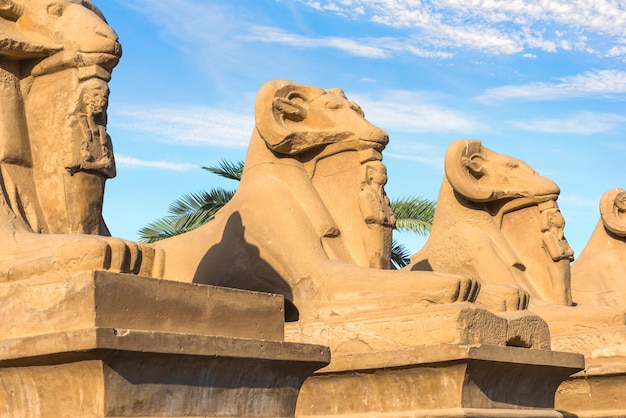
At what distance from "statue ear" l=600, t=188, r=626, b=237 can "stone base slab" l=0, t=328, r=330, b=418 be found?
6729mm

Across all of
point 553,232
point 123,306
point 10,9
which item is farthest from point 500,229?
→ point 123,306

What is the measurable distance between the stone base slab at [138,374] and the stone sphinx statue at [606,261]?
248 inches

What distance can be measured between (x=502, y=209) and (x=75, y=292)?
5.60m

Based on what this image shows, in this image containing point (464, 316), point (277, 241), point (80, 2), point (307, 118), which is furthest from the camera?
point (307, 118)

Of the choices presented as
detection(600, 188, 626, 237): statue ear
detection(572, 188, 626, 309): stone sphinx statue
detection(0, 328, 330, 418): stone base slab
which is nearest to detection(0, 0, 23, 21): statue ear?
detection(0, 328, 330, 418): stone base slab

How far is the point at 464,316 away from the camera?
20.9 ft

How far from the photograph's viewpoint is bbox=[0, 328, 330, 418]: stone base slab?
425 cm

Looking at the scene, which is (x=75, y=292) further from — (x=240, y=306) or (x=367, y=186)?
(x=367, y=186)

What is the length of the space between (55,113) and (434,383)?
2534mm

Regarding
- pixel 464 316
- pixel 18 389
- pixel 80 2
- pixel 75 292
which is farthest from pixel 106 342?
pixel 464 316

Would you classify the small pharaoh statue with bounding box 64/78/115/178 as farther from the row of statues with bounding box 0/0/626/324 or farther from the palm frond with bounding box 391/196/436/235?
the palm frond with bounding box 391/196/436/235

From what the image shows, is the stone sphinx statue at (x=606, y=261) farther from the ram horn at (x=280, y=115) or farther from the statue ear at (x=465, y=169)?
the ram horn at (x=280, y=115)

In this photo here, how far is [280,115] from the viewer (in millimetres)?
7312

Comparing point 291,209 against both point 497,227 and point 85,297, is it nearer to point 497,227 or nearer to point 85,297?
point 497,227
